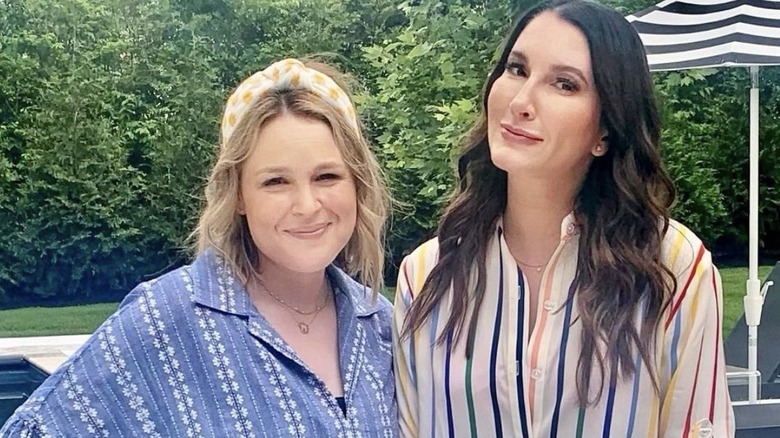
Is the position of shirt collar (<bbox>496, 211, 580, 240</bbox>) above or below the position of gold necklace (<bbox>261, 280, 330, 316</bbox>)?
above

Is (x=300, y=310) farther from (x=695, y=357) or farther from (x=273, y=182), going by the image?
(x=695, y=357)

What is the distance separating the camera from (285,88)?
1.36m

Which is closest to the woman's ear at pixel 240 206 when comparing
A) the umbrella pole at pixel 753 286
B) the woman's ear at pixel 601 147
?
the woman's ear at pixel 601 147

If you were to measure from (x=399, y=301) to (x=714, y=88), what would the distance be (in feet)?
9.64

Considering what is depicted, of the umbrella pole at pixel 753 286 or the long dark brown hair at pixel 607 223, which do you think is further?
the umbrella pole at pixel 753 286

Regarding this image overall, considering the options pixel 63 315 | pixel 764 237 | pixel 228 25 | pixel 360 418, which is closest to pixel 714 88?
pixel 764 237

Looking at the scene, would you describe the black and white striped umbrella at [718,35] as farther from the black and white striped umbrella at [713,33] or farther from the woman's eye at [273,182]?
the woman's eye at [273,182]

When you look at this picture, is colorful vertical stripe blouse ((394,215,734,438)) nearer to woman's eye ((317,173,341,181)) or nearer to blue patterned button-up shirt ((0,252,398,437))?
blue patterned button-up shirt ((0,252,398,437))

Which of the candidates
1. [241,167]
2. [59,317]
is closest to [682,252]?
[241,167]

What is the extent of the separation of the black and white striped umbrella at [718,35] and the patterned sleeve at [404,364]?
1.70 metres

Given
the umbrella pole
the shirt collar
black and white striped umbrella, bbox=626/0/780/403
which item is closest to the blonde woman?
the shirt collar

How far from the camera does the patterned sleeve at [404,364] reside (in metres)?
1.40

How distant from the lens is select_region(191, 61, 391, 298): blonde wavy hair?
1.33 m

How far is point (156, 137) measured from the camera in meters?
3.67
